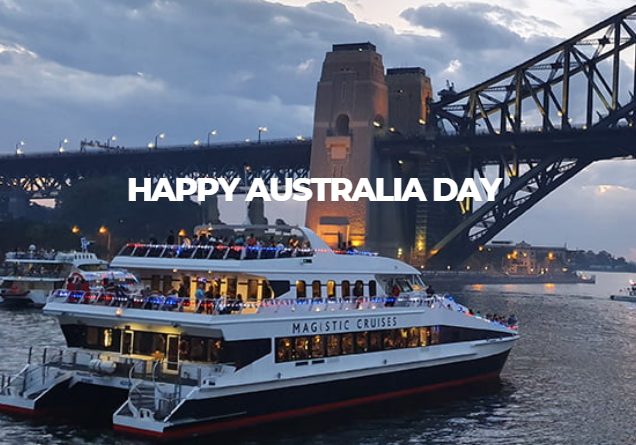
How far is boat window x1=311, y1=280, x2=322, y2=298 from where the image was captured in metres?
30.4

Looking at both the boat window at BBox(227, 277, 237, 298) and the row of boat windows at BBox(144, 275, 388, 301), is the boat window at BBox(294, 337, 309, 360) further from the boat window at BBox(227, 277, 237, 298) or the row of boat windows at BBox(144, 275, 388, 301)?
the boat window at BBox(227, 277, 237, 298)

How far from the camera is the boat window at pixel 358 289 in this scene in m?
32.1

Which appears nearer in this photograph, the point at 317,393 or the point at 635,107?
the point at 317,393

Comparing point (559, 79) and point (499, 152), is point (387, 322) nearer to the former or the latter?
point (499, 152)

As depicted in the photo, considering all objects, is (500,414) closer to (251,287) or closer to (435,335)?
(435,335)

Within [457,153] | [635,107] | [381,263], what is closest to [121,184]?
[457,153]

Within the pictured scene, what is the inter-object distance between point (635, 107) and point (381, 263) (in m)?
59.7

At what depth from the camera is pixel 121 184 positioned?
431 ft

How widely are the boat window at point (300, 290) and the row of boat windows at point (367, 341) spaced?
54.8 inches

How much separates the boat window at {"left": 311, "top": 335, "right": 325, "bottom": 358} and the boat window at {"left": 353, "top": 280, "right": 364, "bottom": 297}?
291cm

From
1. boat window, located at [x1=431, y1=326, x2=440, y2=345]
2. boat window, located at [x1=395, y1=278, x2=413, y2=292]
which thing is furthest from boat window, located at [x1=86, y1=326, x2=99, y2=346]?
boat window, located at [x1=431, y1=326, x2=440, y2=345]

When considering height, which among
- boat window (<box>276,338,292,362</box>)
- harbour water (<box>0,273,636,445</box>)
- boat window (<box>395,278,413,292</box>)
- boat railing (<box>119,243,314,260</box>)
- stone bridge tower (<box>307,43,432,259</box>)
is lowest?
harbour water (<box>0,273,636,445</box>)

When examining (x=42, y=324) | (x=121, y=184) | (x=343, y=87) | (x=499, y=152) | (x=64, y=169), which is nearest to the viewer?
(x=42, y=324)

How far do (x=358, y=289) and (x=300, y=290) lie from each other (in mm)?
2951
